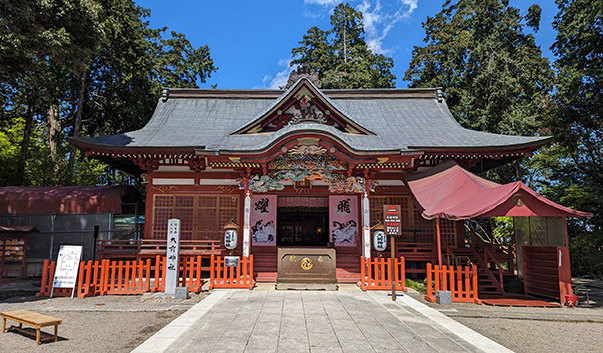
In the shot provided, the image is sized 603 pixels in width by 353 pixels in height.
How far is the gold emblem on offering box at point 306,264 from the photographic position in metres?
10.6

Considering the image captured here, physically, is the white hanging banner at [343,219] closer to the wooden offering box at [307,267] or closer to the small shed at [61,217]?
the wooden offering box at [307,267]

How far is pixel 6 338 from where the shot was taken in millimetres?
6195

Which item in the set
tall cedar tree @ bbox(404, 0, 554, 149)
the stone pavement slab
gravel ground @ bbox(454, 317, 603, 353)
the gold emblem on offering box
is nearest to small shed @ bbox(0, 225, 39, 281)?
the stone pavement slab

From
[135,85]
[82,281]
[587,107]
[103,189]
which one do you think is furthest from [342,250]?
[135,85]

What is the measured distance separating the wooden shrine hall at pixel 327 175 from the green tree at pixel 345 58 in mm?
13507

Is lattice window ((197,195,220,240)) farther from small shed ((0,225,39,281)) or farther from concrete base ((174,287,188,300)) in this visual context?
small shed ((0,225,39,281))

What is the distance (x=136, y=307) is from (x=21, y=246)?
26.1 feet

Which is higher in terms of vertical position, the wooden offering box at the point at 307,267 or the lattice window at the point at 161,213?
the lattice window at the point at 161,213

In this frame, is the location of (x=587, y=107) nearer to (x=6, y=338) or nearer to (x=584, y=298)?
(x=584, y=298)

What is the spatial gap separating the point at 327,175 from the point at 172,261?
18.0ft

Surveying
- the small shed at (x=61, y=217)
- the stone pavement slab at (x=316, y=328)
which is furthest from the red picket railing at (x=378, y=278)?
the small shed at (x=61, y=217)

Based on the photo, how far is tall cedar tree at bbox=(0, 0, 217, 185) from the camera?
18.5 m

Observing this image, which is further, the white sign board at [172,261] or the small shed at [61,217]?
the small shed at [61,217]

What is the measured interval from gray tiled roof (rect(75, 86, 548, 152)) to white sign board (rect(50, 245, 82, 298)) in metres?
3.87
